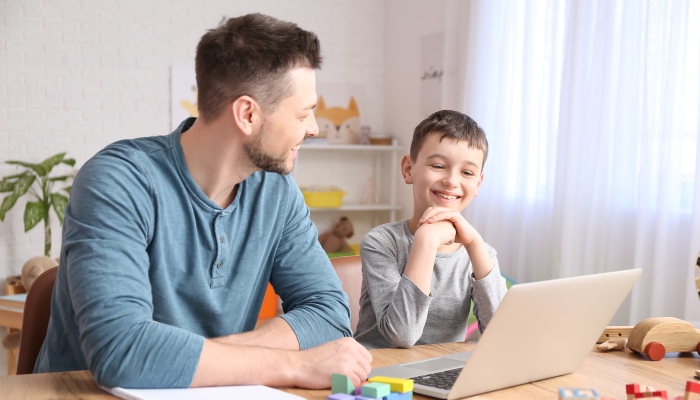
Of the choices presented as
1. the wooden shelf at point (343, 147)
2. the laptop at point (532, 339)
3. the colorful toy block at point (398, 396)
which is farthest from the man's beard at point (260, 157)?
the wooden shelf at point (343, 147)

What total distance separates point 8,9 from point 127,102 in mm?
902

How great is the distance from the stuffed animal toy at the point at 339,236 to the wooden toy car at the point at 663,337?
362cm

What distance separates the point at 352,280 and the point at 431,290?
23 cm

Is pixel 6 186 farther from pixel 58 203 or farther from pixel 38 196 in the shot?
pixel 58 203

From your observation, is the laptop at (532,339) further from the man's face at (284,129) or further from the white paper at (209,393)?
the man's face at (284,129)

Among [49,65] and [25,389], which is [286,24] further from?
[49,65]

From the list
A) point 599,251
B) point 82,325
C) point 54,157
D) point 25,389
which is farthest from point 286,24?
point 54,157

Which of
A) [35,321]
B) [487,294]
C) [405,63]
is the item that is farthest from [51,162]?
[487,294]

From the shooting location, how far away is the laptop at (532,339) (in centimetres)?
103

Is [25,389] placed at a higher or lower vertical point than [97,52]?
lower

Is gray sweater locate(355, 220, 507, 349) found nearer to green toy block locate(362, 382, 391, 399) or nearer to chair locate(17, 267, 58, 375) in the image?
green toy block locate(362, 382, 391, 399)

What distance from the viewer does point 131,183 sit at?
1.29m

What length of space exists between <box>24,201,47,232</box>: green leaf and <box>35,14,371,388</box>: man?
3117mm

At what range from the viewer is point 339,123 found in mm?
5266
